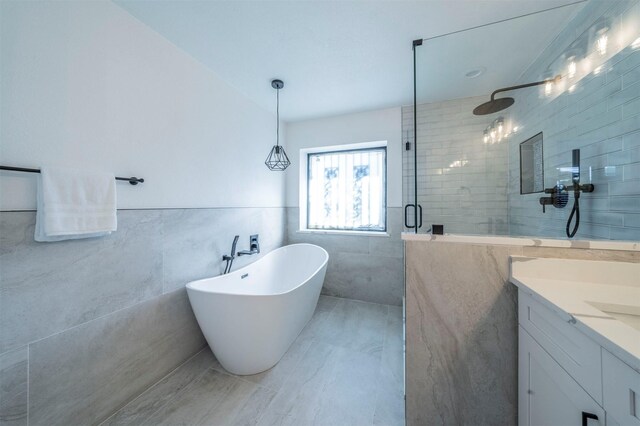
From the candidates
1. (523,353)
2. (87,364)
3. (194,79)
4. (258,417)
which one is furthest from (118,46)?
(523,353)

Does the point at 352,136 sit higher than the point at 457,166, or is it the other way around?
the point at 352,136

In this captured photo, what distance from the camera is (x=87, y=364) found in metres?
1.12

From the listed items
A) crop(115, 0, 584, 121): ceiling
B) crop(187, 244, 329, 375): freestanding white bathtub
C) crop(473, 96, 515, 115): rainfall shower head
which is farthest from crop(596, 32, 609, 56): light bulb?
crop(187, 244, 329, 375): freestanding white bathtub

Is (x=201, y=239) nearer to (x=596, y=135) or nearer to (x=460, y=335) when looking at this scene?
(x=460, y=335)

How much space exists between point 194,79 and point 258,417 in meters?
2.44

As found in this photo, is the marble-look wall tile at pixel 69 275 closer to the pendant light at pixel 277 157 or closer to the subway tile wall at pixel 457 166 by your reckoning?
the pendant light at pixel 277 157

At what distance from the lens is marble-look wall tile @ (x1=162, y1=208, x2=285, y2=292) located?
154 centimetres

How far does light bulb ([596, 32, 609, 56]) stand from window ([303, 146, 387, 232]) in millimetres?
1725

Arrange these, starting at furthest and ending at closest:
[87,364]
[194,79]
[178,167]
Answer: [194,79] → [178,167] → [87,364]

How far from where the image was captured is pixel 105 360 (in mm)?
1190

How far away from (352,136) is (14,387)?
3086 mm

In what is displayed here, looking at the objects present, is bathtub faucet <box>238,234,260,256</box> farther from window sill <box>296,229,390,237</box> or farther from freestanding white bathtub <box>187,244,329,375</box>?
window sill <box>296,229,390,237</box>

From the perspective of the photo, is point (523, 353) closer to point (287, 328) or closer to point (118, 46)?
point (287, 328)

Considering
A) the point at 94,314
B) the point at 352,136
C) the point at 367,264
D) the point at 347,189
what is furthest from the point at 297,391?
the point at 352,136
